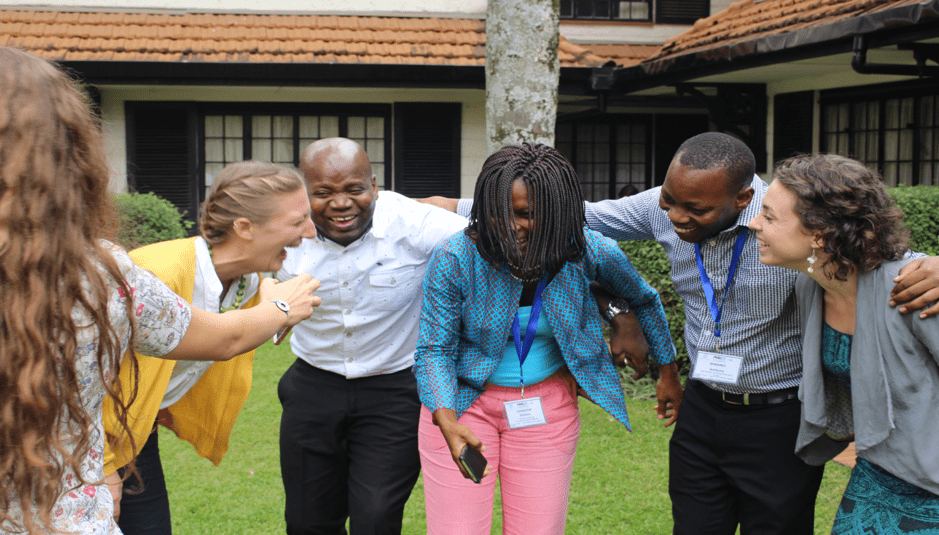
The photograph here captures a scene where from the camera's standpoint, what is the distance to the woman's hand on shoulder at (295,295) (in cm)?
235

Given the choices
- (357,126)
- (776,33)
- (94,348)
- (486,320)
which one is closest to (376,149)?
(357,126)

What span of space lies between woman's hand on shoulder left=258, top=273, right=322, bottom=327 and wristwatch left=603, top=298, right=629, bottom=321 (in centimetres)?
114

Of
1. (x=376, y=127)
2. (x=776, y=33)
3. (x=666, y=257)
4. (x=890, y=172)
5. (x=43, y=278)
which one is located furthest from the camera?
(x=376, y=127)

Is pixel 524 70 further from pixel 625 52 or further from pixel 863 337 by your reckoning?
pixel 625 52

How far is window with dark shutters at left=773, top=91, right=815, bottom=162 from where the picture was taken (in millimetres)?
10789

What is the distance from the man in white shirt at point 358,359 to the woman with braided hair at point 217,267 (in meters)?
0.43

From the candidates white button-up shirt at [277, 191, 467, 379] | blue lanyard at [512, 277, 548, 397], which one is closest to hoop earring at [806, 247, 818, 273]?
blue lanyard at [512, 277, 548, 397]

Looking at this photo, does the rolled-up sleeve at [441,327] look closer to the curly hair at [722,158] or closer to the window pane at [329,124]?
the curly hair at [722,158]

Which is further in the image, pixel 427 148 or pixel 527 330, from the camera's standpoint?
pixel 427 148

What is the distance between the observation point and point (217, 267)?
279 cm

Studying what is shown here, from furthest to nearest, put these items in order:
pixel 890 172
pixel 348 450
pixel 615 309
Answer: pixel 890 172
pixel 348 450
pixel 615 309

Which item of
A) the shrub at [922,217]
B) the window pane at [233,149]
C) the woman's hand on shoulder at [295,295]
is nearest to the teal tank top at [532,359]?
the woman's hand on shoulder at [295,295]

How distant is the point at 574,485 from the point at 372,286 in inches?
95.0

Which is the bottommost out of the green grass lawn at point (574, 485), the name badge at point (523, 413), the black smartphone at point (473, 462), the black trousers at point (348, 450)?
the green grass lawn at point (574, 485)
